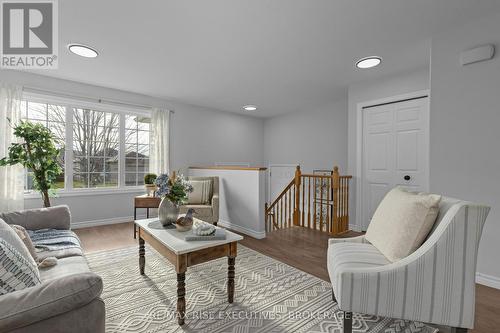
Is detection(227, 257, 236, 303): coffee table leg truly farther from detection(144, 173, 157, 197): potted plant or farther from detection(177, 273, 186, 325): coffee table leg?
detection(144, 173, 157, 197): potted plant

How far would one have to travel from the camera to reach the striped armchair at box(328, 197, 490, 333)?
1218mm

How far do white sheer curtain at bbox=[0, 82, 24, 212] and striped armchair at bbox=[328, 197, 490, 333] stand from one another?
168 inches

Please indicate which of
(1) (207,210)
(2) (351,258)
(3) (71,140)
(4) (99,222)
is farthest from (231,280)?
(3) (71,140)

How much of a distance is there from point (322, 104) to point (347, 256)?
414cm

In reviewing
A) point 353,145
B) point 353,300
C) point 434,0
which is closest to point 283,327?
point 353,300

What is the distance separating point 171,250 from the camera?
1.65m

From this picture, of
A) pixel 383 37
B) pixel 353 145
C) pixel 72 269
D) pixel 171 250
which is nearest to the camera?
pixel 72 269

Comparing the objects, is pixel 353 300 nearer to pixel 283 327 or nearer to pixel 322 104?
pixel 283 327

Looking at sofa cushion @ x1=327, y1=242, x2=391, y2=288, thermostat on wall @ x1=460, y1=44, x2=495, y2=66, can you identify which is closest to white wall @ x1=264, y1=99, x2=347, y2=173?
thermostat on wall @ x1=460, y1=44, x2=495, y2=66

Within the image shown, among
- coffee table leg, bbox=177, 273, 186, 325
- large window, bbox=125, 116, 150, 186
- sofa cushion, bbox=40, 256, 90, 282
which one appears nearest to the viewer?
sofa cushion, bbox=40, 256, 90, 282

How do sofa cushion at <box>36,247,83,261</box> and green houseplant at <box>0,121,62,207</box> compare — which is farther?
green houseplant at <box>0,121,62,207</box>

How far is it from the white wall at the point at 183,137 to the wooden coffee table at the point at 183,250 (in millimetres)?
2681

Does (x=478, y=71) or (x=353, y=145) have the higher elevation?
(x=478, y=71)

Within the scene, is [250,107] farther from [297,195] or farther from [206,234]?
[206,234]
